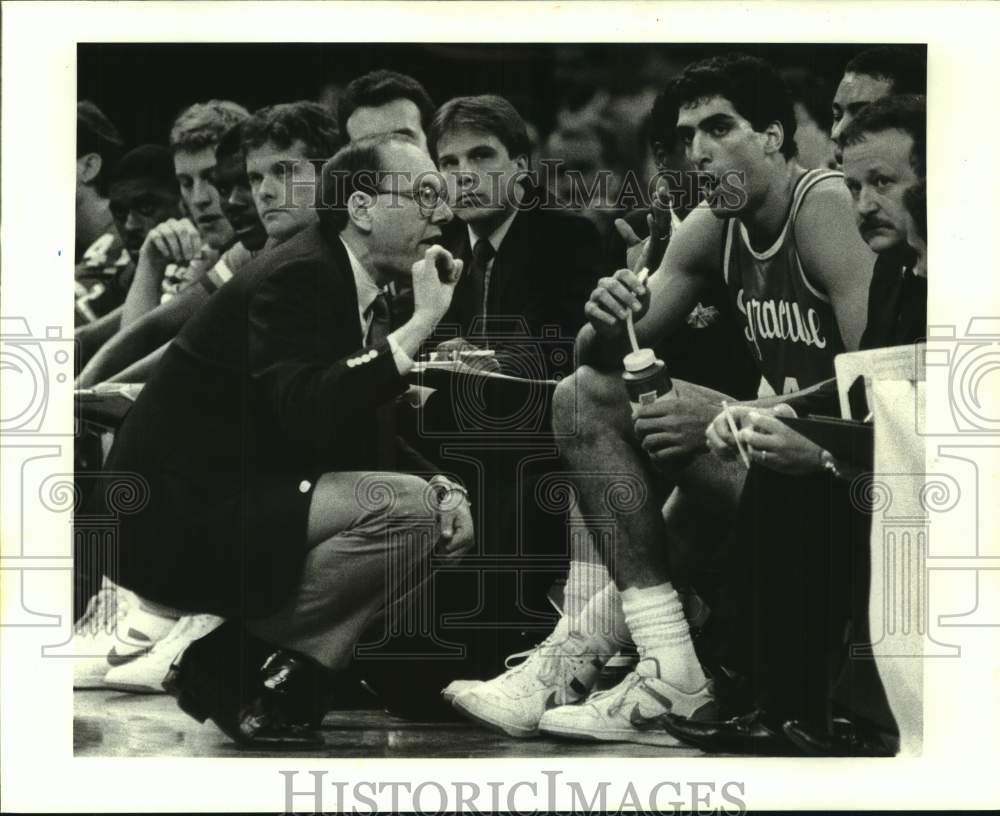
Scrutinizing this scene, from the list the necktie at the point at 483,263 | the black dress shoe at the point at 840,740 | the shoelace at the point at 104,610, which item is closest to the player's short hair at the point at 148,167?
the necktie at the point at 483,263

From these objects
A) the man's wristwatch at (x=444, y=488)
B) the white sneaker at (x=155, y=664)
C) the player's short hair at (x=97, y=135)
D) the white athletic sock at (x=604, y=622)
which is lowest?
the white sneaker at (x=155, y=664)

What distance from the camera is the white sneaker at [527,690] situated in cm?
442

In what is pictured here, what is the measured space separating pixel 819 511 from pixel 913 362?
686 millimetres

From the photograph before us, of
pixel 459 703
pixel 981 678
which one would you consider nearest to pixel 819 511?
pixel 981 678

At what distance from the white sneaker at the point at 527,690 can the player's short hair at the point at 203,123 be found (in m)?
2.35

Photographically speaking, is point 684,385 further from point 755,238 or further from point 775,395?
point 755,238

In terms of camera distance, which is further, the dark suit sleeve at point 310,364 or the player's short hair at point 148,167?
the player's short hair at point 148,167

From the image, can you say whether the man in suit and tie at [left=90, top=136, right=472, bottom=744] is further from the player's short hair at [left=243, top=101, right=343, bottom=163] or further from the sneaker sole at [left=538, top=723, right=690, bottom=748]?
the sneaker sole at [left=538, top=723, right=690, bottom=748]

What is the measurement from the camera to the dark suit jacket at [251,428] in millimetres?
4371

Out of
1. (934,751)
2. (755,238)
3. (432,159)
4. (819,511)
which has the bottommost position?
(934,751)

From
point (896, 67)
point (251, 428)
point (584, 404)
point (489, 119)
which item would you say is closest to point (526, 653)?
point (584, 404)

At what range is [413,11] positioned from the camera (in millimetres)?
4430

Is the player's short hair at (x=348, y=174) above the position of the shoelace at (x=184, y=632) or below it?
above

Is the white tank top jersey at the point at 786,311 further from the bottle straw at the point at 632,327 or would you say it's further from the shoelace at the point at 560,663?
the shoelace at the point at 560,663
